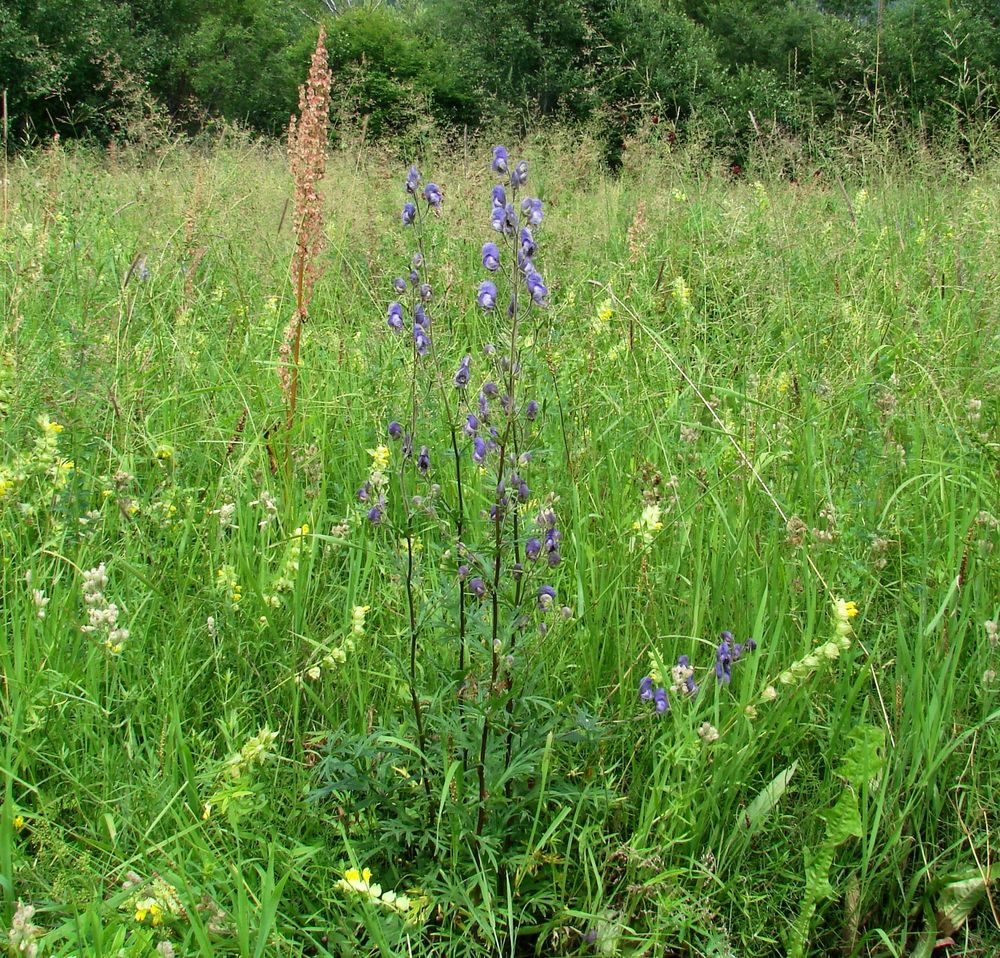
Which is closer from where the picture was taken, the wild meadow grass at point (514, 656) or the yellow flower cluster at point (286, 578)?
the wild meadow grass at point (514, 656)

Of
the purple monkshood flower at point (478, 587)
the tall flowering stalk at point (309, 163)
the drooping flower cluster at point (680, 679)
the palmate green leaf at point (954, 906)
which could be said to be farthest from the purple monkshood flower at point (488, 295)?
the palmate green leaf at point (954, 906)

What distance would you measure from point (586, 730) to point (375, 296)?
255cm

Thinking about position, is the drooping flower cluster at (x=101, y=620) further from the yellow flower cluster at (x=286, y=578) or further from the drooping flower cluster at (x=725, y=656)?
the drooping flower cluster at (x=725, y=656)

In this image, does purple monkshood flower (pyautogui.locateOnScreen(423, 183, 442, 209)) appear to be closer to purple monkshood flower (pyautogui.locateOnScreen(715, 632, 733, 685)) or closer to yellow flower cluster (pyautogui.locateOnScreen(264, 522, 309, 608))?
yellow flower cluster (pyautogui.locateOnScreen(264, 522, 309, 608))

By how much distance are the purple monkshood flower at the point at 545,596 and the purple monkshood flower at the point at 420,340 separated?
479mm

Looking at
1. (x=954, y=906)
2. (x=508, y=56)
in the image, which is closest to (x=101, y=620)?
(x=954, y=906)

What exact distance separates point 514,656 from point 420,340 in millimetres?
587

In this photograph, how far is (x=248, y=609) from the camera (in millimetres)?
1856

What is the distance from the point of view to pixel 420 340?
154cm

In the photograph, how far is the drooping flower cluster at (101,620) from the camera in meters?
1.50

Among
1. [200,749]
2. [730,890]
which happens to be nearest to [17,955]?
[200,749]

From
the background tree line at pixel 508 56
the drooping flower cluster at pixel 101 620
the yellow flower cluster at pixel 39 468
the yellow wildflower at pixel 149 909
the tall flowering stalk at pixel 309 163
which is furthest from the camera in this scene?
the background tree line at pixel 508 56

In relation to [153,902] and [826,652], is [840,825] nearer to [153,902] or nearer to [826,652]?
[826,652]

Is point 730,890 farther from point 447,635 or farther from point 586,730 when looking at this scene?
point 447,635
